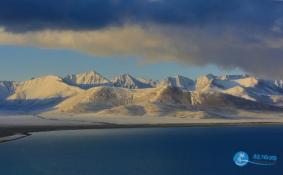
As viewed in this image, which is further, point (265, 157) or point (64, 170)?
point (64, 170)

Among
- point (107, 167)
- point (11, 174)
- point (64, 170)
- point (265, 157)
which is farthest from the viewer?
point (107, 167)

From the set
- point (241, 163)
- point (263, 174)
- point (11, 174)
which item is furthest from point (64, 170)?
point (241, 163)

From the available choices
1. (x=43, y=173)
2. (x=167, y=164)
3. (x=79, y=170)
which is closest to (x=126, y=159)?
(x=167, y=164)

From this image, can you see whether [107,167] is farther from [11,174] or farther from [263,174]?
[263,174]

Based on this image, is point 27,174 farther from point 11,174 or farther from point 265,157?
point 265,157

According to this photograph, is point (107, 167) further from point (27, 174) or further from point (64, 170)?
point (27, 174)

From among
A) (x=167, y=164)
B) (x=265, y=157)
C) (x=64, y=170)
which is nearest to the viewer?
(x=265, y=157)

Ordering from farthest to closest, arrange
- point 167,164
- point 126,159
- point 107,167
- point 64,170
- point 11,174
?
point 126,159 < point 167,164 < point 107,167 < point 64,170 < point 11,174

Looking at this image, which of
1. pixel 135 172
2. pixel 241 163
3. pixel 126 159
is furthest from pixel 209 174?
pixel 241 163
